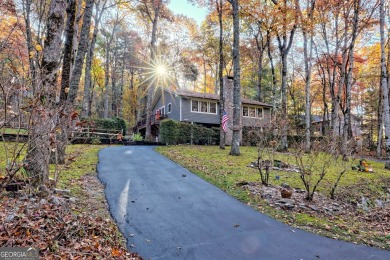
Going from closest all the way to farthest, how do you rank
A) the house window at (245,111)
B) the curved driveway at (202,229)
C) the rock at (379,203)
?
1. the curved driveway at (202,229)
2. the rock at (379,203)
3. the house window at (245,111)

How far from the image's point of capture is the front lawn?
4871 millimetres

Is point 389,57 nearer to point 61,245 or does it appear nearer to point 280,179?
point 280,179

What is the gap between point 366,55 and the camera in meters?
20.2

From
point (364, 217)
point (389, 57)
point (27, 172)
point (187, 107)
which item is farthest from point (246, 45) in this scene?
point (27, 172)

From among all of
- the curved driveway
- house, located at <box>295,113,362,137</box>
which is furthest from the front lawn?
house, located at <box>295,113,362,137</box>

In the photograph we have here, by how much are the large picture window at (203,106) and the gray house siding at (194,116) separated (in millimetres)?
311

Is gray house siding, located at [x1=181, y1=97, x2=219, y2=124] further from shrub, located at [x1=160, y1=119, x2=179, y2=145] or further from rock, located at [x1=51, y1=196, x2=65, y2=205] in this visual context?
rock, located at [x1=51, y1=196, x2=65, y2=205]

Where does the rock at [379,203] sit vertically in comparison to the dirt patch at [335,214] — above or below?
below

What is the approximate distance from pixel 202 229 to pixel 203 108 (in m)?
19.1

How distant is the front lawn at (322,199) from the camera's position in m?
4.87

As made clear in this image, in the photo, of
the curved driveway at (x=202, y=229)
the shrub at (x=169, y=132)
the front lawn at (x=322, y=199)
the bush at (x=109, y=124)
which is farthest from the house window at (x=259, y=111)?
the curved driveway at (x=202, y=229)

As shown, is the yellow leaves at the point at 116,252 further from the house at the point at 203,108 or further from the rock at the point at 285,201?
the house at the point at 203,108

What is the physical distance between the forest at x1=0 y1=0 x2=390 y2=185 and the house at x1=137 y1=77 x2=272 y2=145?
2.47 metres

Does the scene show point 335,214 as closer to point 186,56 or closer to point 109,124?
point 109,124
